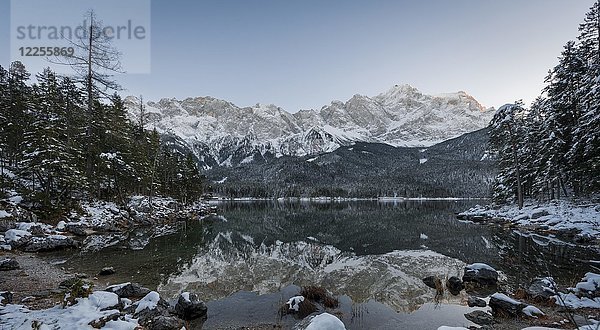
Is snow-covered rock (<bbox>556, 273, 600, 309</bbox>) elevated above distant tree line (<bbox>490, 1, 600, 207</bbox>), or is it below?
below

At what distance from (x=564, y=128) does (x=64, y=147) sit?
139 feet

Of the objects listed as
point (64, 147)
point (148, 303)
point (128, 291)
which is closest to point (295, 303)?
point (148, 303)

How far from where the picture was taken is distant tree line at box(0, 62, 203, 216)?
71.4 ft

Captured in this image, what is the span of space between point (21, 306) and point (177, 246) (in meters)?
13.9

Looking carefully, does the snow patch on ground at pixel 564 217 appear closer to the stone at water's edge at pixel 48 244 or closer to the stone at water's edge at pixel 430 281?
the stone at water's edge at pixel 430 281

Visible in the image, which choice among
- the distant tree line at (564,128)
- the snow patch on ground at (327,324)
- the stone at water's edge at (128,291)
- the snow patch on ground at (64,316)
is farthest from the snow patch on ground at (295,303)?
the distant tree line at (564,128)

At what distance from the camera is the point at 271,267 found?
1669 centimetres

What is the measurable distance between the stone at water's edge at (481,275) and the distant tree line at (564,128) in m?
13.1

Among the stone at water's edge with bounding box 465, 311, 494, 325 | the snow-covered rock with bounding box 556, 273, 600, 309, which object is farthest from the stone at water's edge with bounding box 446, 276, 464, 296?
the snow-covered rock with bounding box 556, 273, 600, 309

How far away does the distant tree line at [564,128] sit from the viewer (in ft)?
68.6

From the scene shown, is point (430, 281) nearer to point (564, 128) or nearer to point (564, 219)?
point (564, 219)

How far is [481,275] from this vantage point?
1253 centimetres

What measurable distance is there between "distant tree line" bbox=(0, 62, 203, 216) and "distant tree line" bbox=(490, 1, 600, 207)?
3541cm

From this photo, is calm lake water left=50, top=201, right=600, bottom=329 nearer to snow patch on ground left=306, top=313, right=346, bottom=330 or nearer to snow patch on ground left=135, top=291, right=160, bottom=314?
snow patch on ground left=135, top=291, right=160, bottom=314
